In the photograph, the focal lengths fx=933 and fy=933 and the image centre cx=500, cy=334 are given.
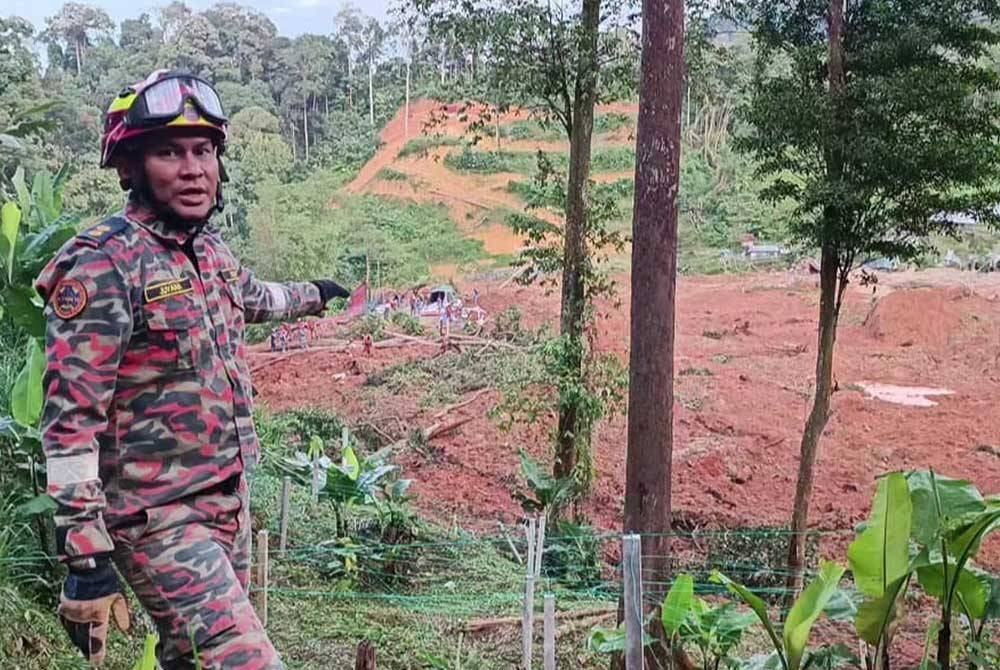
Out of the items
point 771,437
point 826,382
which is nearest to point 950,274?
point 771,437

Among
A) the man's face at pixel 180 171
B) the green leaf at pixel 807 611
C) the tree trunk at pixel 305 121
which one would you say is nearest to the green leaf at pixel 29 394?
the man's face at pixel 180 171

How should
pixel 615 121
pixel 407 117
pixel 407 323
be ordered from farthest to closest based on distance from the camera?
pixel 407 117, pixel 615 121, pixel 407 323

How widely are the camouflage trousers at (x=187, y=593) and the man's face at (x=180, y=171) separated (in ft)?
2.01

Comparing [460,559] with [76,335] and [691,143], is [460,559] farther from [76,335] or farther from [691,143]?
[691,143]

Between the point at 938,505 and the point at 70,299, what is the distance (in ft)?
6.71

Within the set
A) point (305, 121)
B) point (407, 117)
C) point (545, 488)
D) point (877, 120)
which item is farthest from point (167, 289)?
point (305, 121)

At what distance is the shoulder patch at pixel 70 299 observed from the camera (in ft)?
5.82

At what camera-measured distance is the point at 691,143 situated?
23906 mm

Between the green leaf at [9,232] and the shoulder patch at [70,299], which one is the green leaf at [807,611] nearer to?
the shoulder patch at [70,299]

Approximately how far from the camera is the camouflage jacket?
1.73 meters

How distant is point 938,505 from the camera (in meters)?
2.32

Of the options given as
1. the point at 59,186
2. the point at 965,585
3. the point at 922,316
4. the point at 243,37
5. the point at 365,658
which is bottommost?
the point at 922,316

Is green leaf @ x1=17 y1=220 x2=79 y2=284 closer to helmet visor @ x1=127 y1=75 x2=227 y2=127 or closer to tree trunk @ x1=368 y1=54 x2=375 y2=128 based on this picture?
helmet visor @ x1=127 y1=75 x2=227 y2=127

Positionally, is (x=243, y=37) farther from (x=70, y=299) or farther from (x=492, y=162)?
(x=70, y=299)
